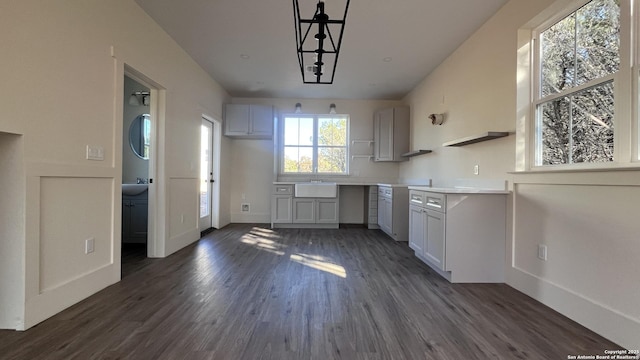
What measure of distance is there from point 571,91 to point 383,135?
148 inches

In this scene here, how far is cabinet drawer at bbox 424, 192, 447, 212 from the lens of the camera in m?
2.85

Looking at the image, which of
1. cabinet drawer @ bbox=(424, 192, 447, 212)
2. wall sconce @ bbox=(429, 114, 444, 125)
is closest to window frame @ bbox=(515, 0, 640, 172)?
cabinet drawer @ bbox=(424, 192, 447, 212)

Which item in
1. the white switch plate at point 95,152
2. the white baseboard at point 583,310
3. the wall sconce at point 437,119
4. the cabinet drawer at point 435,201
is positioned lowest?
the white baseboard at point 583,310

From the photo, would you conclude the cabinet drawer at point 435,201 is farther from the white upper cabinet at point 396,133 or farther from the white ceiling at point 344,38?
the white upper cabinet at point 396,133

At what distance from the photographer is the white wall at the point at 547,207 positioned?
1.78 meters

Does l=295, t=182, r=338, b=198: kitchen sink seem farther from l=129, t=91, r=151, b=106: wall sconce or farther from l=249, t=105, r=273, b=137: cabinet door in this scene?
l=129, t=91, r=151, b=106: wall sconce

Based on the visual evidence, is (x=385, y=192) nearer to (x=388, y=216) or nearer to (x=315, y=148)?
(x=388, y=216)

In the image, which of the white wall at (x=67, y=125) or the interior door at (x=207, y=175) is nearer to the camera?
the white wall at (x=67, y=125)

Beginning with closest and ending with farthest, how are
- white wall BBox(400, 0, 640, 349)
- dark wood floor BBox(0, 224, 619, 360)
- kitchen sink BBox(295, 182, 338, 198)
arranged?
dark wood floor BBox(0, 224, 619, 360) → white wall BBox(400, 0, 640, 349) → kitchen sink BBox(295, 182, 338, 198)

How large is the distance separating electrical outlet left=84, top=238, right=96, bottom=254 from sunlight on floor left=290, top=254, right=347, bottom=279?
6.33 feet

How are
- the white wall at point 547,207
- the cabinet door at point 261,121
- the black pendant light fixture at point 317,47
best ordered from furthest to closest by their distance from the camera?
the cabinet door at point 261,121 → the black pendant light fixture at point 317,47 → the white wall at point 547,207

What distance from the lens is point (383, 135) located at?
5.93 meters

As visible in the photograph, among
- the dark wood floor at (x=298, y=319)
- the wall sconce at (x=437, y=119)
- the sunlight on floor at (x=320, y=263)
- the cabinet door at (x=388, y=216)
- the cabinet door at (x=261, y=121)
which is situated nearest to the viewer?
the dark wood floor at (x=298, y=319)

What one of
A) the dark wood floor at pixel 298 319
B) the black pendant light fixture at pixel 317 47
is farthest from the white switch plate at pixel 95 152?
the black pendant light fixture at pixel 317 47
